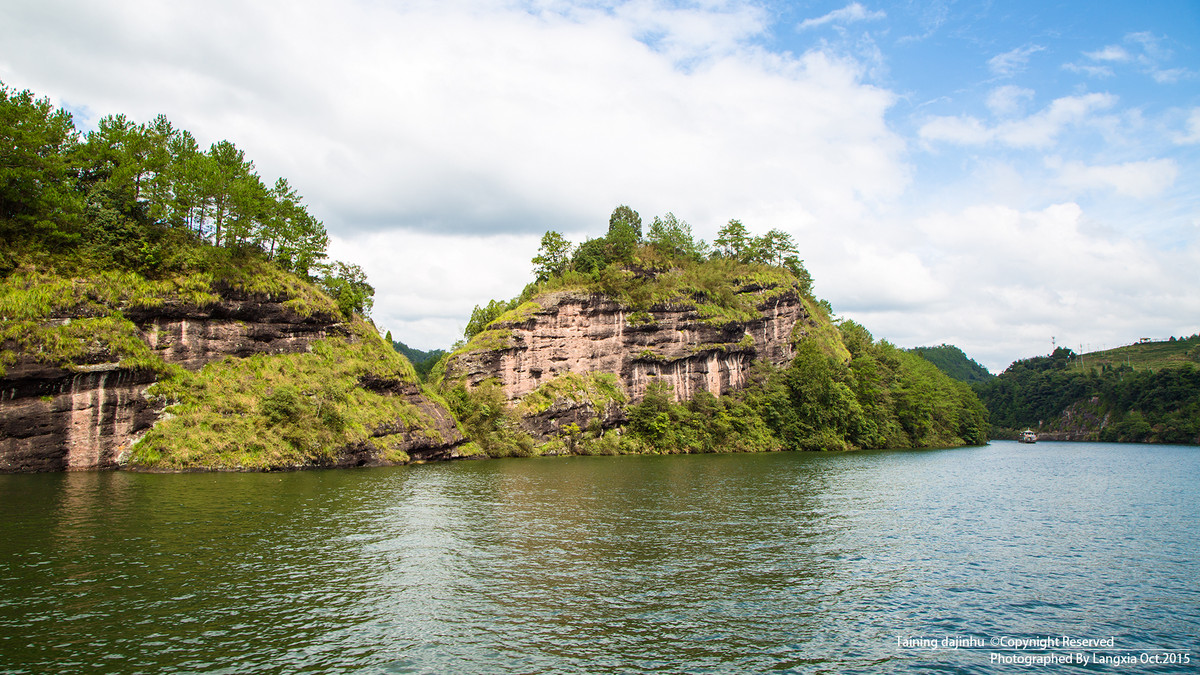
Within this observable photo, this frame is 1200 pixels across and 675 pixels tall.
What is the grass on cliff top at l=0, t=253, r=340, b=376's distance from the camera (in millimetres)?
40125

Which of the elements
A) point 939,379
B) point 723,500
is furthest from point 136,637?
point 939,379

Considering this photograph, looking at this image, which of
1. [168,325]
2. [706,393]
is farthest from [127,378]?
[706,393]

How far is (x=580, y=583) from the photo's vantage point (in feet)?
58.0

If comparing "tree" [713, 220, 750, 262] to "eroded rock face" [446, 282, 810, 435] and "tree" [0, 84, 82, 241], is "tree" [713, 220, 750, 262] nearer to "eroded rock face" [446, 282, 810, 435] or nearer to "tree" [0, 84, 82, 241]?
"eroded rock face" [446, 282, 810, 435]

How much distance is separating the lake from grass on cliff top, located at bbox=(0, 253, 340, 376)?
35.5ft

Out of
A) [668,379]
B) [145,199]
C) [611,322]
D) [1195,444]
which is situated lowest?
[1195,444]

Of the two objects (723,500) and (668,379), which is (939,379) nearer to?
(668,379)

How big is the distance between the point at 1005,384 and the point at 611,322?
527 feet

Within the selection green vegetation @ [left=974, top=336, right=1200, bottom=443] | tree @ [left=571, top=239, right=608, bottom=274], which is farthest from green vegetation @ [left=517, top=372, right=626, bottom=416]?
green vegetation @ [left=974, top=336, right=1200, bottom=443]

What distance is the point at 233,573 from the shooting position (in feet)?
58.2

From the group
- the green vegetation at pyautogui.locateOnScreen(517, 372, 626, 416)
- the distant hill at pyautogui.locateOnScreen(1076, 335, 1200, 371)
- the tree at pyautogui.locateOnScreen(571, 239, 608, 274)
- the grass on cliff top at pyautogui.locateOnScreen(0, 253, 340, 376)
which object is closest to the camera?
the grass on cliff top at pyautogui.locateOnScreen(0, 253, 340, 376)

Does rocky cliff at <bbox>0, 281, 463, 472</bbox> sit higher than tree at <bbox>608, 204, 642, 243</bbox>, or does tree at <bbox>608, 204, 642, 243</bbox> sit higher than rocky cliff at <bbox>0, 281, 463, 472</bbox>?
tree at <bbox>608, 204, 642, 243</bbox>

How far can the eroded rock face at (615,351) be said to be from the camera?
73.4m

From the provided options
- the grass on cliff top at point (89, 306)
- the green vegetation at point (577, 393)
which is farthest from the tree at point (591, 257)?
the grass on cliff top at point (89, 306)
